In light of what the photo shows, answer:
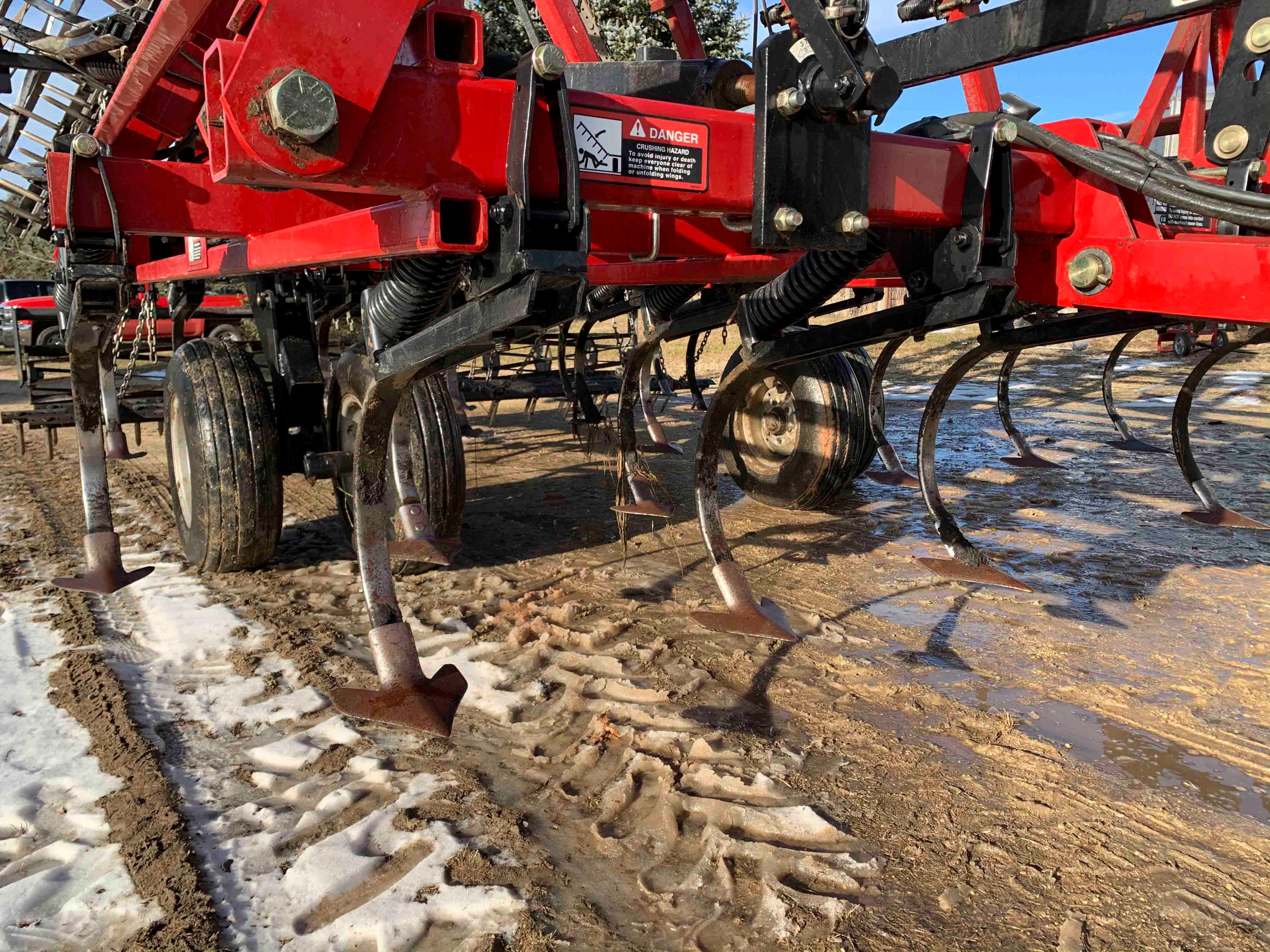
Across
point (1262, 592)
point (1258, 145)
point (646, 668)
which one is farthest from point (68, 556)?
point (1262, 592)

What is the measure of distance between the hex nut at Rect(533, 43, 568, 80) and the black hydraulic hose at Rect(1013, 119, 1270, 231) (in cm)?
114

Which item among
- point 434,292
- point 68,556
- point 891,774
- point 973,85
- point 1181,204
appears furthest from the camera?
point 68,556

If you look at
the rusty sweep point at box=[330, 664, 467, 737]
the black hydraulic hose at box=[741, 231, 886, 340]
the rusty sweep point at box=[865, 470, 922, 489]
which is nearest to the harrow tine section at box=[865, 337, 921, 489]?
the rusty sweep point at box=[865, 470, 922, 489]

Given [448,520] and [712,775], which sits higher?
[448,520]

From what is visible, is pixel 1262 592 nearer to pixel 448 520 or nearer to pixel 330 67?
pixel 448 520

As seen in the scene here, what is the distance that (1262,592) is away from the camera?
12.0 feet

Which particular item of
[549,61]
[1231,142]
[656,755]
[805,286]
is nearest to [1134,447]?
[1231,142]

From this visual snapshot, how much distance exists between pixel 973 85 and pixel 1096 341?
10.4m

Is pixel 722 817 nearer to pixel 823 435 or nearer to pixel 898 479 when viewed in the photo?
pixel 823 435

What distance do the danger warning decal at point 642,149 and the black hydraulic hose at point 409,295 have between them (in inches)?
14.6

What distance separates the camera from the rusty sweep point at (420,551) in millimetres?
3373

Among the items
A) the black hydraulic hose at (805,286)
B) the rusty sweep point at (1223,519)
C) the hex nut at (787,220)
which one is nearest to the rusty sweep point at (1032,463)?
the rusty sweep point at (1223,519)

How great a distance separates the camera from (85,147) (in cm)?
247

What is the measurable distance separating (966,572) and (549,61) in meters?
2.56
